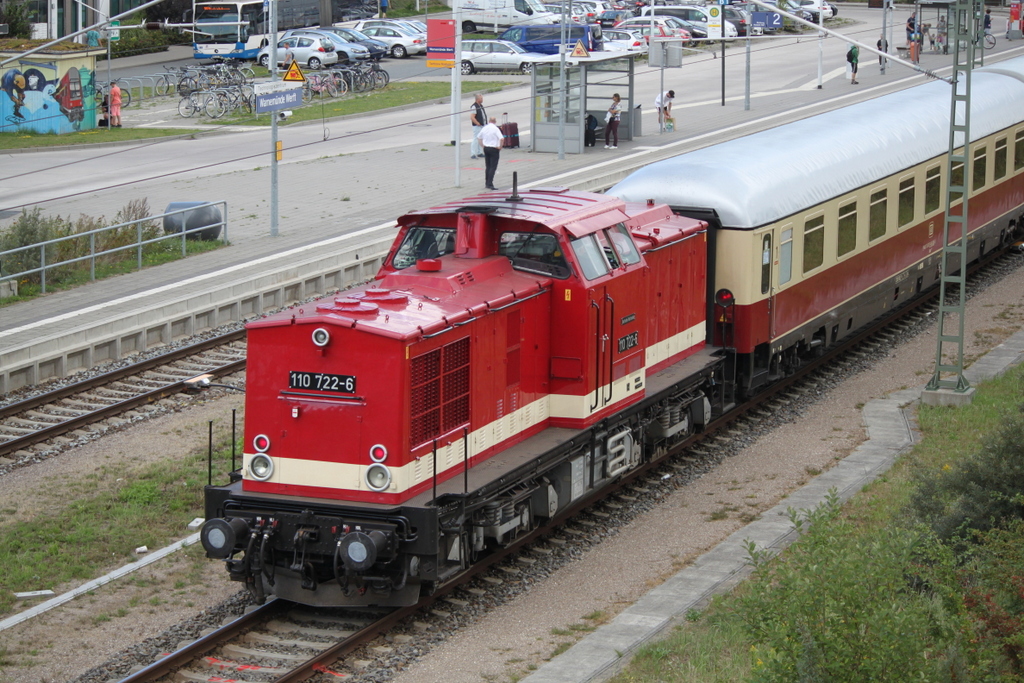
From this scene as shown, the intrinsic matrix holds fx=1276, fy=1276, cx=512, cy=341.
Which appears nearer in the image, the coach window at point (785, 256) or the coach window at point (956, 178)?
the coach window at point (785, 256)

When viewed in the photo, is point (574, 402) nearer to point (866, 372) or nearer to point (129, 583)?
point (129, 583)

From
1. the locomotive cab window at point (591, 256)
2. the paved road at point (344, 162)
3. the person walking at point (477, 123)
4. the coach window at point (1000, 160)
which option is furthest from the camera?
the person walking at point (477, 123)

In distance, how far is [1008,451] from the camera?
439 inches

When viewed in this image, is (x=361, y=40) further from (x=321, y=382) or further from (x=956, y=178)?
(x=321, y=382)

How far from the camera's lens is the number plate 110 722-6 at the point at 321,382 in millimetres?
10992

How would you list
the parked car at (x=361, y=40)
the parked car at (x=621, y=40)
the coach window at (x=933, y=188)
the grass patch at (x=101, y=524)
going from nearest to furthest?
1. the grass patch at (x=101, y=524)
2. the coach window at (x=933, y=188)
3. the parked car at (x=621, y=40)
4. the parked car at (x=361, y=40)

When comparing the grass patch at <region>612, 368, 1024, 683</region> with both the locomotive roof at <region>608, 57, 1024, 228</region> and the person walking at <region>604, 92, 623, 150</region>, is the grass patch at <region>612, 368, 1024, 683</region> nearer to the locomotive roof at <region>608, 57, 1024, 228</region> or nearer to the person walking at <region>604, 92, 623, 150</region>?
the locomotive roof at <region>608, 57, 1024, 228</region>

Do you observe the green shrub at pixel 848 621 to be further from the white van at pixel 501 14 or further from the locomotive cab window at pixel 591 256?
the white van at pixel 501 14

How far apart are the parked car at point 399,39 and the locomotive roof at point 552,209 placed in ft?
156

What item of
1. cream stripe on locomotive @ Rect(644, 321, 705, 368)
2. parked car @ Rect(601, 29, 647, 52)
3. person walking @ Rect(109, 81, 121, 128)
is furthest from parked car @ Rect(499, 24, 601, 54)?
cream stripe on locomotive @ Rect(644, 321, 705, 368)

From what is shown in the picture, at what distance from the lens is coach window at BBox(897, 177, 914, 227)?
69.2ft

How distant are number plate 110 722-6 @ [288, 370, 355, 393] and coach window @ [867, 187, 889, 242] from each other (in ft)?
38.1

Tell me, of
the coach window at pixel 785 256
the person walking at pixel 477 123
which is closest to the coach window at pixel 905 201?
the coach window at pixel 785 256

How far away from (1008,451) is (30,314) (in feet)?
51.9
